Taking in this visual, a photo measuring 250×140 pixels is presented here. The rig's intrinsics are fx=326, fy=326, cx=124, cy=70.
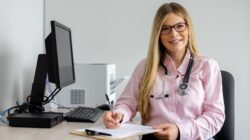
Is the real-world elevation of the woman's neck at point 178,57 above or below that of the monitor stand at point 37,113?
above

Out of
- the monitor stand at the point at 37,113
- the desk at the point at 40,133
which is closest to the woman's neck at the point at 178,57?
the desk at the point at 40,133

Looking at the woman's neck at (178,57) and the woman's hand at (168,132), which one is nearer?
the woman's hand at (168,132)

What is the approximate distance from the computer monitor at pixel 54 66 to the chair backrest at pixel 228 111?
87 centimetres

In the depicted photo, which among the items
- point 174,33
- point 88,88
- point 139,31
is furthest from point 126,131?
point 139,31

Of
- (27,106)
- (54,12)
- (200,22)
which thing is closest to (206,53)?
(200,22)

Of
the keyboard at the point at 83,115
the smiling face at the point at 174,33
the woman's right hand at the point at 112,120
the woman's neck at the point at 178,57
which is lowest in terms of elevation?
the keyboard at the point at 83,115

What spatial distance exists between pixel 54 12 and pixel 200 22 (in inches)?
47.0

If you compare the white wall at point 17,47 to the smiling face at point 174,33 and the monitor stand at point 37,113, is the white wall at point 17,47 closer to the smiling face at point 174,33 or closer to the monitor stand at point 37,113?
the monitor stand at point 37,113

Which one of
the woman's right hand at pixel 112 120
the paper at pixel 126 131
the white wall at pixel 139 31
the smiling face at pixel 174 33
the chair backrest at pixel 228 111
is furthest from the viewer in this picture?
the white wall at pixel 139 31

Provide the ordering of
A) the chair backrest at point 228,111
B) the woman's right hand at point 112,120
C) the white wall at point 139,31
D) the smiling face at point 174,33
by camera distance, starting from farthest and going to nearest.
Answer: the white wall at point 139,31, the chair backrest at point 228,111, the smiling face at point 174,33, the woman's right hand at point 112,120

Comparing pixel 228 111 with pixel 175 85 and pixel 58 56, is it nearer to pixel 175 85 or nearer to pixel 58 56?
pixel 175 85

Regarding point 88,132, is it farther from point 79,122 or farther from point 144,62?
point 144,62

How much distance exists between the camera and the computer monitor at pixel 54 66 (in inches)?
59.8

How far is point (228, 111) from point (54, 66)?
0.98 m
